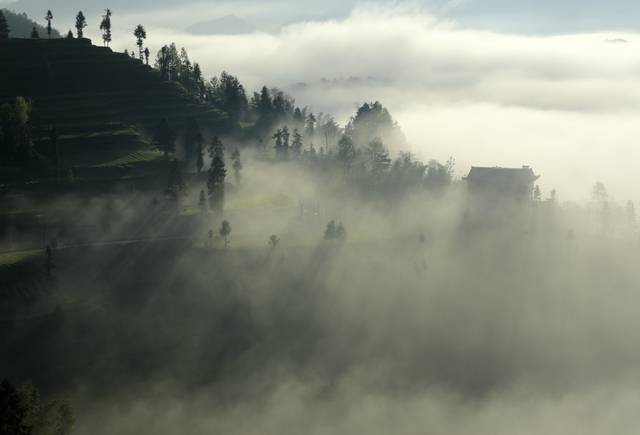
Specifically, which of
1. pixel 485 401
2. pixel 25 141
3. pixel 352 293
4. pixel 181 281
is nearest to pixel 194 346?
pixel 181 281

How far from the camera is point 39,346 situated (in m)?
136

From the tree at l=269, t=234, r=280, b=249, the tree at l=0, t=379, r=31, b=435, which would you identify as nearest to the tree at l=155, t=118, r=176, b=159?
the tree at l=269, t=234, r=280, b=249

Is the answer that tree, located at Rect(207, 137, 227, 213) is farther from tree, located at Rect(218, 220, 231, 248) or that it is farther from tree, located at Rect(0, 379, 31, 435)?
tree, located at Rect(0, 379, 31, 435)

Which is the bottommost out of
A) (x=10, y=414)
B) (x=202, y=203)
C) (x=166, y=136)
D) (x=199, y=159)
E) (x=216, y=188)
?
(x=10, y=414)

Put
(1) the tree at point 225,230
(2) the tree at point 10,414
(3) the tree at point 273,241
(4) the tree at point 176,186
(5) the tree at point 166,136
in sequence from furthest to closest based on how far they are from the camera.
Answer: (5) the tree at point 166,136 < (4) the tree at point 176,186 < (3) the tree at point 273,241 < (1) the tree at point 225,230 < (2) the tree at point 10,414

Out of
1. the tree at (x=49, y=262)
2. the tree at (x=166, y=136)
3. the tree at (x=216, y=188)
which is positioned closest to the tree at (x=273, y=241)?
the tree at (x=216, y=188)

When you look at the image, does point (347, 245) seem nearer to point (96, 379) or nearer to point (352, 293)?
point (352, 293)

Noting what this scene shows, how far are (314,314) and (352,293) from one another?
12964 millimetres

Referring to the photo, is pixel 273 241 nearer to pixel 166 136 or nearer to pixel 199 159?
pixel 199 159

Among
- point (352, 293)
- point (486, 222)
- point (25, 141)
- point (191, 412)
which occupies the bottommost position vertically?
point (191, 412)

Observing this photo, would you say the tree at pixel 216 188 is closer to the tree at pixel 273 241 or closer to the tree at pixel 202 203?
the tree at pixel 202 203

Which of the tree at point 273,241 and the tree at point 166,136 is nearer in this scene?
the tree at point 273,241

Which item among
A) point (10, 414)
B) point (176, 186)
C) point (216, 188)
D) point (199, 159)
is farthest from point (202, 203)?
point (10, 414)

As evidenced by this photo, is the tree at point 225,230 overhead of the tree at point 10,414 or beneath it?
overhead
